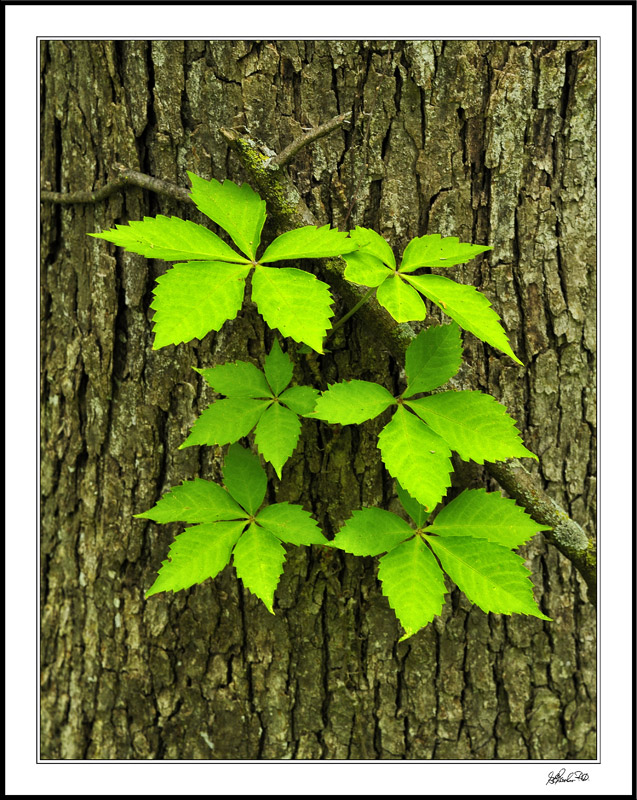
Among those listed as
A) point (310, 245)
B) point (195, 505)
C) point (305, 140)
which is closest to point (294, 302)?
point (310, 245)

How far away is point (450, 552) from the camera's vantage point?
125 centimetres

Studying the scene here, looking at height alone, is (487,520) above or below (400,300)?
below

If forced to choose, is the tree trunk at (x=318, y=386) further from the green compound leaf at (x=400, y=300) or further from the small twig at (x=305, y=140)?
the green compound leaf at (x=400, y=300)

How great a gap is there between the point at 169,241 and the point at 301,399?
0.46m

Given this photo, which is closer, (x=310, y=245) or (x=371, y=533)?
(x=310, y=245)

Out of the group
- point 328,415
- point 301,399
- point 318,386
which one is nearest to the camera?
point 328,415

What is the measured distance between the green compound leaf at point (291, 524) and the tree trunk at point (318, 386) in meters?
0.15

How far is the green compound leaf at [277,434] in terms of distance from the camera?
4.00 feet

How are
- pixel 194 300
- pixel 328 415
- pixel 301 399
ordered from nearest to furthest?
pixel 194 300
pixel 328 415
pixel 301 399

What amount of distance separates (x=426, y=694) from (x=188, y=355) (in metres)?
1.18

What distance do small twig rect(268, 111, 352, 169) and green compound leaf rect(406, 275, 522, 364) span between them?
1.39 ft

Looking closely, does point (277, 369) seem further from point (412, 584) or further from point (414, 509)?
point (412, 584)

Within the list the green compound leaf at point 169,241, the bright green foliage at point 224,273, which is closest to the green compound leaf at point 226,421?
the bright green foliage at point 224,273

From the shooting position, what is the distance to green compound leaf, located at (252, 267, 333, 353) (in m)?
1.05
